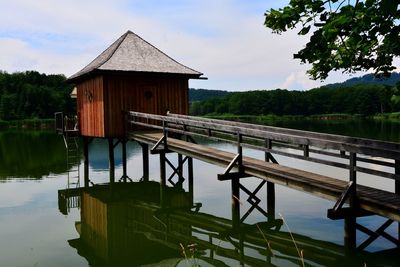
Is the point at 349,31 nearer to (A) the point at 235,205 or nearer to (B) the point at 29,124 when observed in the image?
(A) the point at 235,205

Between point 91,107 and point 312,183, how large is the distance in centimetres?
1552

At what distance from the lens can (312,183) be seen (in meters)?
9.36

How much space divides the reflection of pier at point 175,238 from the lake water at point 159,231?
0.02m

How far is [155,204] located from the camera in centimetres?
1639

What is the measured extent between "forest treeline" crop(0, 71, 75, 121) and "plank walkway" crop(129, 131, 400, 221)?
87187 millimetres

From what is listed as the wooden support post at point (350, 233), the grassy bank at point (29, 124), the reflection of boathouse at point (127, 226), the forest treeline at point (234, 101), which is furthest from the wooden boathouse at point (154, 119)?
the grassy bank at point (29, 124)

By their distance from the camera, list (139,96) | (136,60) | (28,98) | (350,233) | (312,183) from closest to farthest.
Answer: (350,233)
(312,183)
(139,96)
(136,60)
(28,98)

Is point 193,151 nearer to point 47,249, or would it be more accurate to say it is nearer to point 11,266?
point 47,249

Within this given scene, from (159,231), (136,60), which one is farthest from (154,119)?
(159,231)

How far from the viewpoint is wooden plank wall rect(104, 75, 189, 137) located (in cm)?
2052

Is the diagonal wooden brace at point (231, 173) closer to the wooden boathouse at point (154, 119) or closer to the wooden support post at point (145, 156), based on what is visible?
the wooden boathouse at point (154, 119)

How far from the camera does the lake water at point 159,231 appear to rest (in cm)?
1002

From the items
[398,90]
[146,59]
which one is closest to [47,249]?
[398,90]

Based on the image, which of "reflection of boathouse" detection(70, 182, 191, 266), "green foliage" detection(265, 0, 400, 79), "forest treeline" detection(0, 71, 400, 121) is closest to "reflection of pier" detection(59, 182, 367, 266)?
"reflection of boathouse" detection(70, 182, 191, 266)
